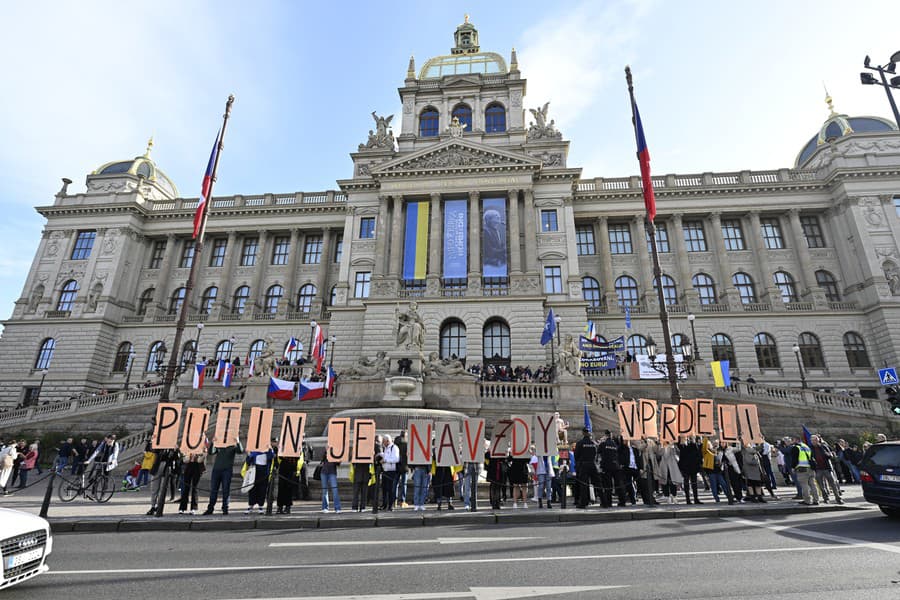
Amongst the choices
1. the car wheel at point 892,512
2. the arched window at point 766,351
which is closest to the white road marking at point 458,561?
the car wheel at point 892,512

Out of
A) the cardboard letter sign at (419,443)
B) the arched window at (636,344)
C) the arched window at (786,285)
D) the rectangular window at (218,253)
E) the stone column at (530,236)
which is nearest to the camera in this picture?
the cardboard letter sign at (419,443)

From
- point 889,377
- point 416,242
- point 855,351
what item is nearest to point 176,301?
point 416,242

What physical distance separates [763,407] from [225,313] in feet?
136

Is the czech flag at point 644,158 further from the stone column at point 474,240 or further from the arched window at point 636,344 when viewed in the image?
the arched window at point 636,344

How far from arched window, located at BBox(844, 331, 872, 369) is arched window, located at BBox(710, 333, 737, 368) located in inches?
314

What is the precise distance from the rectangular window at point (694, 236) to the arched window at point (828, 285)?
9.15 m

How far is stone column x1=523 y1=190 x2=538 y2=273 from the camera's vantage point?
35906mm

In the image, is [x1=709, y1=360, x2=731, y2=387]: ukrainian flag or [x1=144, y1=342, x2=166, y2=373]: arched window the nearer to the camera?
[x1=709, y1=360, x2=731, y2=387]: ukrainian flag

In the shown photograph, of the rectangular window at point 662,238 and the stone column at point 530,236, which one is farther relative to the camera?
the rectangular window at point 662,238

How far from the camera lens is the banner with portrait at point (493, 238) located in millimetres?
36094

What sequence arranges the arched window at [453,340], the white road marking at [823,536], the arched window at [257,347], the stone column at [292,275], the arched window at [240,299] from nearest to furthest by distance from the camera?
the white road marking at [823,536]
the arched window at [453,340]
the arched window at [257,347]
the stone column at [292,275]
the arched window at [240,299]

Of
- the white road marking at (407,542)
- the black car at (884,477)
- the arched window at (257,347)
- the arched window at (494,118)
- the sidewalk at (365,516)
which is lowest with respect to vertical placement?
the white road marking at (407,542)

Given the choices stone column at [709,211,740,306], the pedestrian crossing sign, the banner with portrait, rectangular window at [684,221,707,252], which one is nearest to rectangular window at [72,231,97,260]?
the banner with portrait

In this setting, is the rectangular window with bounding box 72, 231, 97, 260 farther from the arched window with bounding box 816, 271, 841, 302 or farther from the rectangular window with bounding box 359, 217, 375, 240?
the arched window with bounding box 816, 271, 841, 302
